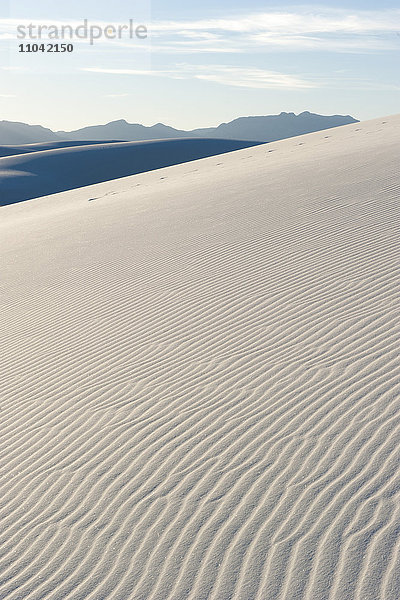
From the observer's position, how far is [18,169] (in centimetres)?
4166

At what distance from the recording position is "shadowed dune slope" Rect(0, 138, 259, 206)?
37.9 m

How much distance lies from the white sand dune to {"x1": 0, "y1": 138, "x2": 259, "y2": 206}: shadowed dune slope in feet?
88.8

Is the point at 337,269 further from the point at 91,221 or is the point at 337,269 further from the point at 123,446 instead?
the point at 91,221

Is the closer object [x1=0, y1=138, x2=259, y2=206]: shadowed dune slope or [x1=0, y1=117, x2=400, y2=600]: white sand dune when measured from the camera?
[x1=0, y1=117, x2=400, y2=600]: white sand dune

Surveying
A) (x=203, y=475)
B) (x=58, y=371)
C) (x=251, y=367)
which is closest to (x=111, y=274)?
(x=58, y=371)

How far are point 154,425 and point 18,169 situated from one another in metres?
39.3

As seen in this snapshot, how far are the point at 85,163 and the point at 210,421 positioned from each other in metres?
44.2

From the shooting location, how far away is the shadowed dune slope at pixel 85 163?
37.9 metres

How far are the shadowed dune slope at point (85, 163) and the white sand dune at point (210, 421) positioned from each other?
27.1m

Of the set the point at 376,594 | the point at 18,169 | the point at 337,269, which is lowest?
the point at 376,594

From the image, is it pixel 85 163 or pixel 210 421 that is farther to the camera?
pixel 85 163

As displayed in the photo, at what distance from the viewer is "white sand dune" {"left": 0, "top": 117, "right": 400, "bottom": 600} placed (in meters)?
3.69

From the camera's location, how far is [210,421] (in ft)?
16.9

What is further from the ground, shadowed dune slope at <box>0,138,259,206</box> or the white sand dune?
shadowed dune slope at <box>0,138,259,206</box>
